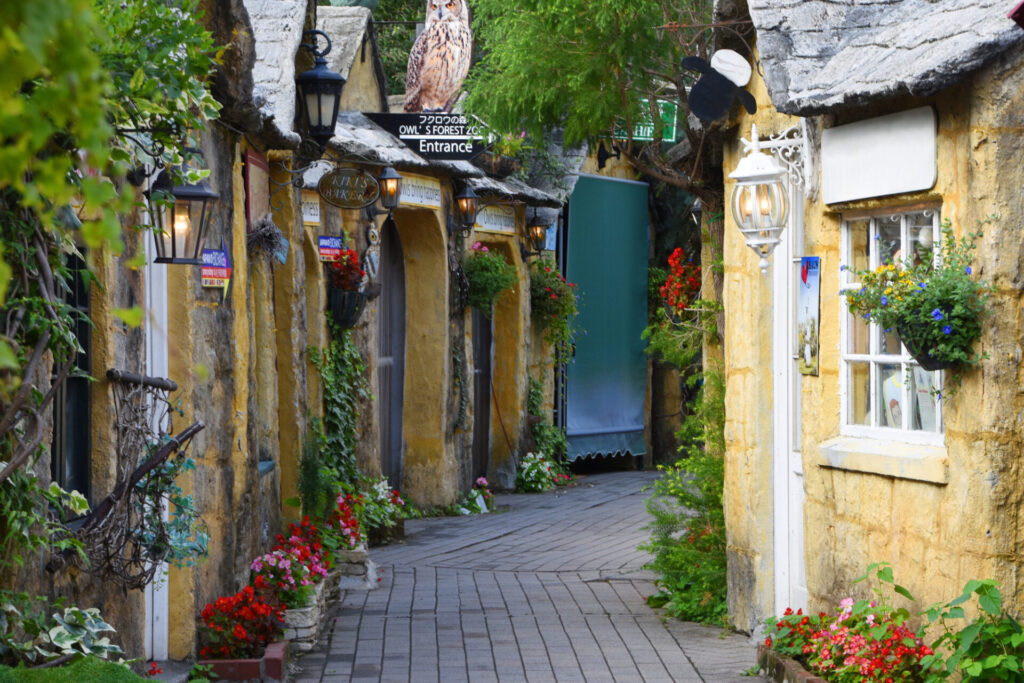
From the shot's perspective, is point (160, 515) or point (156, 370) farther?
point (156, 370)

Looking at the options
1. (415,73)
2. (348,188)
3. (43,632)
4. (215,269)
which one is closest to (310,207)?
(348,188)

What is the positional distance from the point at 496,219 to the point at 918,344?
448 inches

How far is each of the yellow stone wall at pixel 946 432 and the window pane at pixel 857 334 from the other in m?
0.08

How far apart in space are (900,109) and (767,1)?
53.2 inches

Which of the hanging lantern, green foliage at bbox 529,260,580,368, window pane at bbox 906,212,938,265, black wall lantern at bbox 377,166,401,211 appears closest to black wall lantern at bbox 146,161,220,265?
window pane at bbox 906,212,938,265

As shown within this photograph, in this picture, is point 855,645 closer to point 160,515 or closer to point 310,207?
point 160,515

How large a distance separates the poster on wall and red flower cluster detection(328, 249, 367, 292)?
5.20 m

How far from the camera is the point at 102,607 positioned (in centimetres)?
508

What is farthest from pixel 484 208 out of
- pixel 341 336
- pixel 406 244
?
pixel 341 336

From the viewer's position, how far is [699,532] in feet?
29.3

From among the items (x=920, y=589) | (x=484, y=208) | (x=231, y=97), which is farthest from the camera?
(x=484, y=208)

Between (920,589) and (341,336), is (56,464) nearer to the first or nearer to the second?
(920,589)

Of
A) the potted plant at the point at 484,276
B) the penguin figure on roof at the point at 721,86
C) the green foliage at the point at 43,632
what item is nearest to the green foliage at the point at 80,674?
the green foliage at the point at 43,632

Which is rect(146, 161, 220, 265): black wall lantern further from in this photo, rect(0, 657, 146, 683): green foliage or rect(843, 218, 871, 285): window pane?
rect(843, 218, 871, 285): window pane
